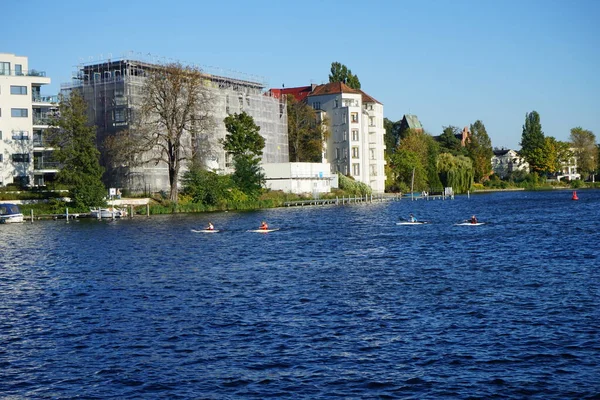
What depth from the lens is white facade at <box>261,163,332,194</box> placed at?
123062 mm

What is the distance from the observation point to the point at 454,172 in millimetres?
168500

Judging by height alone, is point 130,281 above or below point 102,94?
below

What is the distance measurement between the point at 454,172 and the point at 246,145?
6899cm

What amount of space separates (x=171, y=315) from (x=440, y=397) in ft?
45.8

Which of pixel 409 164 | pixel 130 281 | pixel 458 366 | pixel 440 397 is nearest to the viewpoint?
pixel 440 397

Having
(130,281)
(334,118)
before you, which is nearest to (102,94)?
(334,118)

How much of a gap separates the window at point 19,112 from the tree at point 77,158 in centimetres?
1409

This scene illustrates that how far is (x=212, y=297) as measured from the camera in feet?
112

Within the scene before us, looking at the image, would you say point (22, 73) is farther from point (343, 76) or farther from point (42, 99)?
point (343, 76)

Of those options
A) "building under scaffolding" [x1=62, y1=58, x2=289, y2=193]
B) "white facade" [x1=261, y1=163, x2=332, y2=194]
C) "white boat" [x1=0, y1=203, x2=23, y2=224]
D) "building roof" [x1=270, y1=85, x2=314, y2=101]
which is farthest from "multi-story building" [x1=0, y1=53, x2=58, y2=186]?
"building roof" [x1=270, y1=85, x2=314, y2=101]

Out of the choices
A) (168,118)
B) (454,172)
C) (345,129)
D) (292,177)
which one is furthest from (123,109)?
(454,172)

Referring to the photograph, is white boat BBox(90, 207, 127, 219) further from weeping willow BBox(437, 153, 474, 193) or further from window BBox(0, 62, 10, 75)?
weeping willow BBox(437, 153, 474, 193)

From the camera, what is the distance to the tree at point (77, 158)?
295 feet

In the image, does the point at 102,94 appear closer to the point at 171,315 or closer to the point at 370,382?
the point at 171,315
